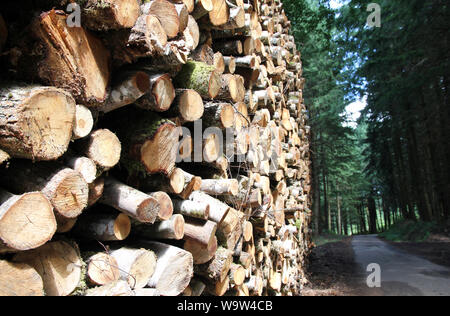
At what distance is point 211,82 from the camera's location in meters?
2.39

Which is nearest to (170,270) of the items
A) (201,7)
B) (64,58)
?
(64,58)

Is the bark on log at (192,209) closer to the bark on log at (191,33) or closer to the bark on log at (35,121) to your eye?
the bark on log at (35,121)

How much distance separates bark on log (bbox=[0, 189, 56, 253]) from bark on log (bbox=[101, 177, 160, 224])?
0.43m

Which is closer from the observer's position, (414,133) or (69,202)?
(69,202)

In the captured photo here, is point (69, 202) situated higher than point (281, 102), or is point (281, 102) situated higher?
point (281, 102)

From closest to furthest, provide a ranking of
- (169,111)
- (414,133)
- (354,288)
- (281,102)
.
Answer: (169,111) < (281,102) < (354,288) < (414,133)

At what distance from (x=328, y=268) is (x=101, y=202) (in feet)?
29.0

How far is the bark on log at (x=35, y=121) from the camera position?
3.81 ft

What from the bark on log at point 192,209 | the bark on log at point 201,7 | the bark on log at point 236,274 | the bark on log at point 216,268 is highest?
the bark on log at point 201,7

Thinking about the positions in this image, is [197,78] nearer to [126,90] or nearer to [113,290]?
[126,90]

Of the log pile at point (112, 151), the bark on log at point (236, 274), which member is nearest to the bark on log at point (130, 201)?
the log pile at point (112, 151)

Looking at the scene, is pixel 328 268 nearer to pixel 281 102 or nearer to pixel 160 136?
pixel 281 102
